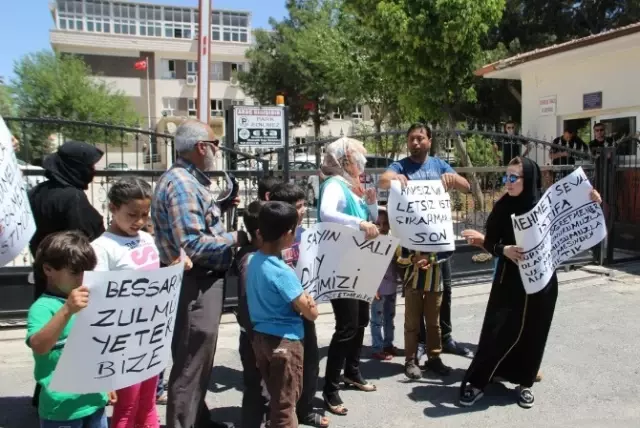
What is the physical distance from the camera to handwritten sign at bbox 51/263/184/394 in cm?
248

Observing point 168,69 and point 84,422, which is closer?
point 84,422

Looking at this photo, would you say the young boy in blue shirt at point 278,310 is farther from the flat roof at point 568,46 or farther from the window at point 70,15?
the window at point 70,15

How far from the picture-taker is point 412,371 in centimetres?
462

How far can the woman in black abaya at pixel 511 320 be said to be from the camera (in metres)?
4.05

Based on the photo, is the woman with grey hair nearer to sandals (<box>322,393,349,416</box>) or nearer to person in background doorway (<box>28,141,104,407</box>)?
sandals (<box>322,393,349,416</box>)

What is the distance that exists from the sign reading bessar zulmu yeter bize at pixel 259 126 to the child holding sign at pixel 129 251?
3.59 meters

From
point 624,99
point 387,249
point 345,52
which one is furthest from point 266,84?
point 387,249

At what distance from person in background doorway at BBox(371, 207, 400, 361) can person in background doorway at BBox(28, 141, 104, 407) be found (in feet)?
8.08

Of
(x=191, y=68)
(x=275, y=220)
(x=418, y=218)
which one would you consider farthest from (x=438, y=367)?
(x=191, y=68)

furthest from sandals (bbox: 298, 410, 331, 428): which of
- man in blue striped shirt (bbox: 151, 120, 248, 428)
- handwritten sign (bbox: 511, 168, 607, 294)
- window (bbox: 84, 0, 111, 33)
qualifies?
window (bbox: 84, 0, 111, 33)

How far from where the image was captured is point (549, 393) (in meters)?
4.36

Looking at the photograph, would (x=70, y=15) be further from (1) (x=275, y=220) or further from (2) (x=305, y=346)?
(1) (x=275, y=220)

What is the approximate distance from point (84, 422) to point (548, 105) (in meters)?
12.3

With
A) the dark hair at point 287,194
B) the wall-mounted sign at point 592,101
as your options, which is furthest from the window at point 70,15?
the dark hair at point 287,194
